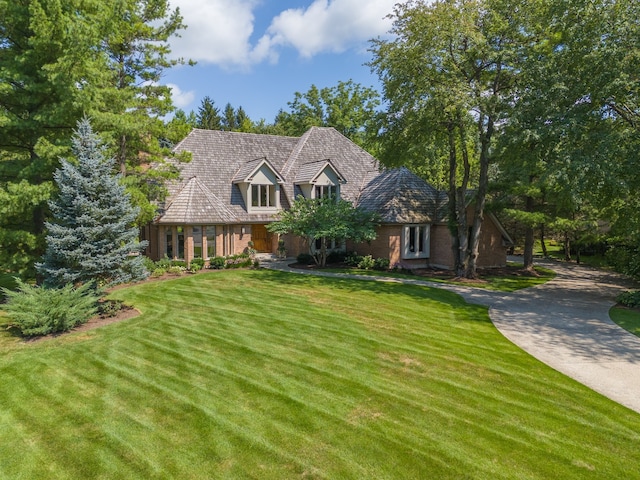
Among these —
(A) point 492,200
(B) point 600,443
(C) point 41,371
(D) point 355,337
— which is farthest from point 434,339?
(A) point 492,200

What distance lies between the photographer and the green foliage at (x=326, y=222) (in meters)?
22.0

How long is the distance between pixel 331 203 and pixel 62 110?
14387 millimetres

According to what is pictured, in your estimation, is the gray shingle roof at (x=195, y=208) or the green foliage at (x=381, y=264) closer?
the gray shingle roof at (x=195, y=208)

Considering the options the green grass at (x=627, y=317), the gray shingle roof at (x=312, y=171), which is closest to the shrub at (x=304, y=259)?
the gray shingle roof at (x=312, y=171)

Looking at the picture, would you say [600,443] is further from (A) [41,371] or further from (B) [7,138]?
(B) [7,138]

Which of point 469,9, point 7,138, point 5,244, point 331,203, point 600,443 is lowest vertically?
point 600,443

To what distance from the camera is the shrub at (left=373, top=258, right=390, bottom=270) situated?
2333 cm

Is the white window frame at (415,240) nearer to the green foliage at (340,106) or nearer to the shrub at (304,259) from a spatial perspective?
the shrub at (304,259)

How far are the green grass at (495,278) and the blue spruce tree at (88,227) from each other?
11.9m

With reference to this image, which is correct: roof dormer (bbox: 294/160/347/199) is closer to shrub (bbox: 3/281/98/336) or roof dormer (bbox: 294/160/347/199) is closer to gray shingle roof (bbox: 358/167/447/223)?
gray shingle roof (bbox: 358/167/447/223)

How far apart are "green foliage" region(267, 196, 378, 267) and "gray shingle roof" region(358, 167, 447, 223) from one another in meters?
1.55

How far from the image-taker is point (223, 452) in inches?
229

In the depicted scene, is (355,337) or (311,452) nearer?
(311,452)

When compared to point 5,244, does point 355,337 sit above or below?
below
